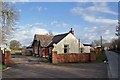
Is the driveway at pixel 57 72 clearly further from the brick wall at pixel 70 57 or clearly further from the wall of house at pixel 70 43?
the wall of house at pixel 70 43

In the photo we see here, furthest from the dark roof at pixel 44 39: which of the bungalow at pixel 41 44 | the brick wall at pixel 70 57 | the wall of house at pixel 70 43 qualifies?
the brick wall at pixel 70 57

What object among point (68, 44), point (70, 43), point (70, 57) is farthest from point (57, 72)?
point (70, 43)

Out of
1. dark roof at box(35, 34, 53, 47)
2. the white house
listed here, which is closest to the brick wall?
the white house

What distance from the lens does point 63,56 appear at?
3203 cm

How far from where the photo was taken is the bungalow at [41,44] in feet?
165

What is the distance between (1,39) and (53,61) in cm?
735

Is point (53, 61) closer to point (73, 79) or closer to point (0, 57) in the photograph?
point (0, 57)

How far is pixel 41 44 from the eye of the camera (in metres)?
51.7

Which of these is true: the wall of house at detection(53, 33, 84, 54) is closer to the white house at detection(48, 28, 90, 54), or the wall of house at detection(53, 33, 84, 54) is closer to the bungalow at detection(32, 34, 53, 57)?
the white house at detection(48, 28, 90, 54)

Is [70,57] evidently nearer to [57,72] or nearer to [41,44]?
[57,72]

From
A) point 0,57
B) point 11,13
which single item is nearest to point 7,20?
point 11,13

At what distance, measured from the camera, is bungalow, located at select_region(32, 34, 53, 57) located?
165ft

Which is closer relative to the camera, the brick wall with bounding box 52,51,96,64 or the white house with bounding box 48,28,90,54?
the brick wall with bounding box 52,51,96,64

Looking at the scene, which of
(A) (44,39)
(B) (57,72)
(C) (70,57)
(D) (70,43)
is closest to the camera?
(B) (57,72)
